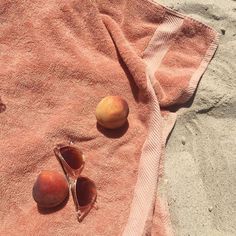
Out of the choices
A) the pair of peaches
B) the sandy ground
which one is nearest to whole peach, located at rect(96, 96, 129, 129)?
the pair of peaches

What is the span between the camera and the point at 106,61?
159cm

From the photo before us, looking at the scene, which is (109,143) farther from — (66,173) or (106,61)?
(106,61)

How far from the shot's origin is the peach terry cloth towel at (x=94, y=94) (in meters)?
1.35

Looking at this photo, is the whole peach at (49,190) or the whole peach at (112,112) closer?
the whole peach at (49,190)

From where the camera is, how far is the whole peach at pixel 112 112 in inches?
56.9

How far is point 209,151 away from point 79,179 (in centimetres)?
41

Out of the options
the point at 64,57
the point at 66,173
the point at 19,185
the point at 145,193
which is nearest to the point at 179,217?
the point at 145,193

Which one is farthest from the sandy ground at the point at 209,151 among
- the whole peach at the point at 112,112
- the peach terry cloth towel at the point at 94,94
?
the whole peach at the point at 112,112

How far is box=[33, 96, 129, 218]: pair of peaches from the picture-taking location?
4.33ft

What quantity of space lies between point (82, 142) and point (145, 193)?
0.87 feet

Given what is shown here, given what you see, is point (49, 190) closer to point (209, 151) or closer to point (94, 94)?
point (94, 94)

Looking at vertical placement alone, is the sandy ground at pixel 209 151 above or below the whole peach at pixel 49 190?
above

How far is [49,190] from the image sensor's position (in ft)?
4.32

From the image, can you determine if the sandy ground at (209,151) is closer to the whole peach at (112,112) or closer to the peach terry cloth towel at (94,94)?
the peach terry cloth towel at (94,94)
